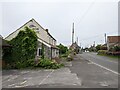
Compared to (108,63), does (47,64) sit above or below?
above

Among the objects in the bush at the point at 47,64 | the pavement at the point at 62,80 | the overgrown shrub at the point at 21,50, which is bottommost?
the pavement at the point at 62,80

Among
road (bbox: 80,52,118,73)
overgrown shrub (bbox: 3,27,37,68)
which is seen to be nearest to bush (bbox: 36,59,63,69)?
overgrown shrub (bbox: 3,27,37,68)

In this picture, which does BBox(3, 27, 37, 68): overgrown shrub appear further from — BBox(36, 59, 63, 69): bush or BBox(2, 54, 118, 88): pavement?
BBox(2, 54, 118, 88): pavement

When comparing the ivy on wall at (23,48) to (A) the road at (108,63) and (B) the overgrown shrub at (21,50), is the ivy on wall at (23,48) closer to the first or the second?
(B) the overgrown shrub at (21,50)

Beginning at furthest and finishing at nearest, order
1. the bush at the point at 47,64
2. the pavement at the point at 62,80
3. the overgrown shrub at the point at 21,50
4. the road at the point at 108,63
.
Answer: the overgrown shrub at the point at 21,50 < the bush at the point at 47,64 < the road at the point at 108,63 < the pavement at the point at 62,80

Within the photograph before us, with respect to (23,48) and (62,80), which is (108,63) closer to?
(23,48)

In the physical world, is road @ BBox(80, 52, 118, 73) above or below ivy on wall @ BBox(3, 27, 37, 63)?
below

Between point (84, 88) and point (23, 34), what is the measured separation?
1884 centimetres

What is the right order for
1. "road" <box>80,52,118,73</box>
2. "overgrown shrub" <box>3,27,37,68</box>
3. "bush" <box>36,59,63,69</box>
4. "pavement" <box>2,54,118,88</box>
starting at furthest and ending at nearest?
"overgrown shrub" <box>3,27,37,68</box>, "bush" <box>36,59,63,69</box>, "road" <box>80,52,118,73</box>, "pavement" <box>2,54,118,88</box>

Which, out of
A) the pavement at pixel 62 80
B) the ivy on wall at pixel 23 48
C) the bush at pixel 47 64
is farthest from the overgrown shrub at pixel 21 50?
the pavement at pixel 62 80

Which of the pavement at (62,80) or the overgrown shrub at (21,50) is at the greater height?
the overgrown shrub at (21,50)

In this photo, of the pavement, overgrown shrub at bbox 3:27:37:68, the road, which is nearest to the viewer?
the pavement

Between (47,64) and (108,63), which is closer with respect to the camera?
(47,64)

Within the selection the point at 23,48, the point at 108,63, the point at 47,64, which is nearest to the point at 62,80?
the point at 47,64
